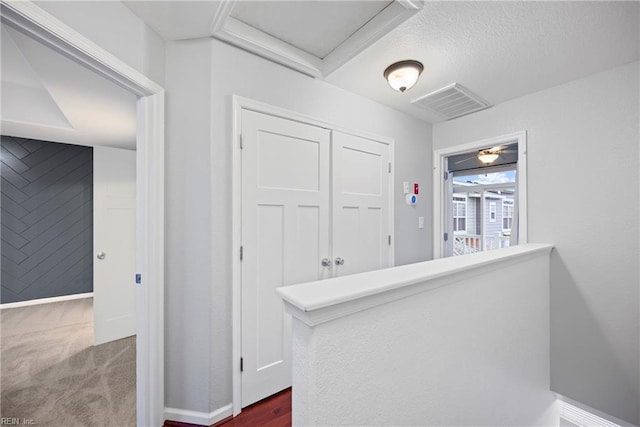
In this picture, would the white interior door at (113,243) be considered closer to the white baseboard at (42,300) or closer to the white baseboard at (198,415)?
the white baseboard at (198,415)

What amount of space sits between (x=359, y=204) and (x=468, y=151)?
1.46 m

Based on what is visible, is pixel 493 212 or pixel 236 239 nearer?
pixel 236 239

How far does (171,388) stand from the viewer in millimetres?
1613

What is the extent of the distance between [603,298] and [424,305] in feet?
6.44

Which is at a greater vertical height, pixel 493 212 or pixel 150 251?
pixel 493 212

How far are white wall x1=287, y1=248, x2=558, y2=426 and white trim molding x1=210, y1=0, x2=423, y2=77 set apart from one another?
4.54 feet

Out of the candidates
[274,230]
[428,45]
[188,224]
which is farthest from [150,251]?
[428,45]

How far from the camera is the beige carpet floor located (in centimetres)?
168

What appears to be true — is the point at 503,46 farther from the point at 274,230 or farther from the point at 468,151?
the point at 274,230

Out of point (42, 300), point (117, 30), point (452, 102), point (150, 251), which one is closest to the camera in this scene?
point (117, 30)

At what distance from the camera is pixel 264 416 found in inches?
64.7

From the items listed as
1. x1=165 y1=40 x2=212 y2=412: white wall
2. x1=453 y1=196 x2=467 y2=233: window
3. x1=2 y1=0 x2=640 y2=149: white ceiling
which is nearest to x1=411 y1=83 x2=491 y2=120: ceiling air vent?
x1=2 y1=0 x2=640 y2=149: white ceiling

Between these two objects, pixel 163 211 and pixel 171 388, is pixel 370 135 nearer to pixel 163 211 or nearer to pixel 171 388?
pixel 163 211

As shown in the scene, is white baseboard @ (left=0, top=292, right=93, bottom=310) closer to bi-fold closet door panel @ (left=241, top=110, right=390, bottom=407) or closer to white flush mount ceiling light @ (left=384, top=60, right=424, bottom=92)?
bi-fold closet door panel @ (left=241, top=110, right=390, bottom=407)
